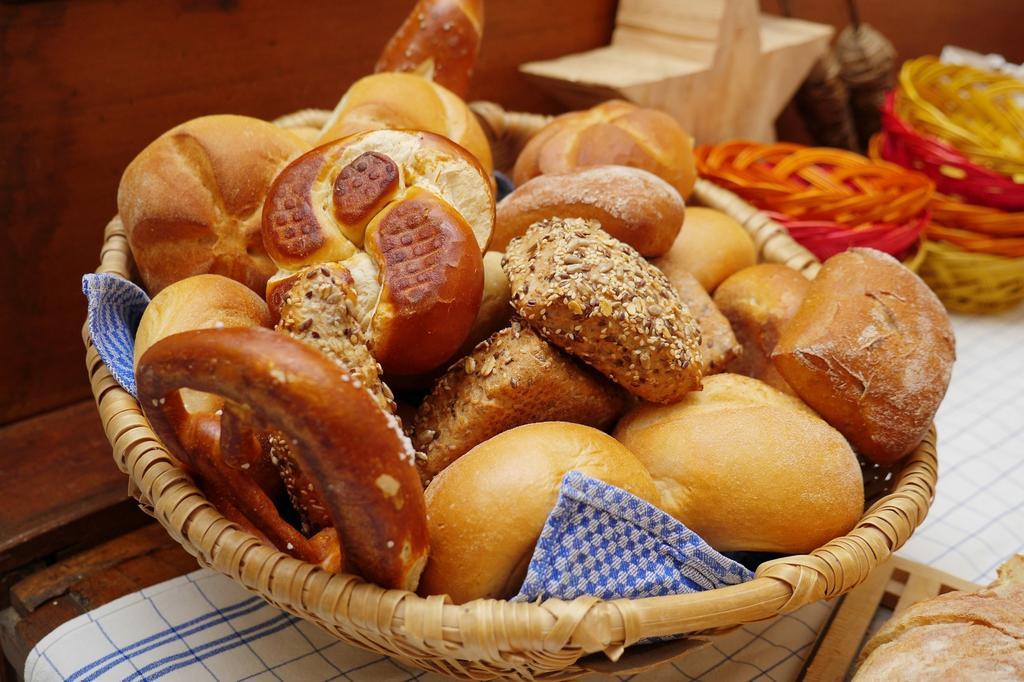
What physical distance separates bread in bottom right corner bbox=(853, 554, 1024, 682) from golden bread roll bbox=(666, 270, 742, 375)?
0.38 m

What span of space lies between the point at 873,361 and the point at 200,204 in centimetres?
89

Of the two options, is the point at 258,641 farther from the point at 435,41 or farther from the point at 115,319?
the point at 435,41

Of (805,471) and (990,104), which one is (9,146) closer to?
(805,471)

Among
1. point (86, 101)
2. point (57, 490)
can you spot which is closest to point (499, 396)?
point (57, 490)

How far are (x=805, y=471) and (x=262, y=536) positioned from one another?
58 cm

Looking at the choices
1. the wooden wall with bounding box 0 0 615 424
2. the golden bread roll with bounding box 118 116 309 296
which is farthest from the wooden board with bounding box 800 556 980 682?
the wooden wall with bounding box 0 0 615 424

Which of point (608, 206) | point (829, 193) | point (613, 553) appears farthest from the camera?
point (829, 193)

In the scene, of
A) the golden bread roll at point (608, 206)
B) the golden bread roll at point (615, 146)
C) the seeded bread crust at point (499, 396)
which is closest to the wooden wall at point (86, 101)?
the golden bread roll at point (615, 146)

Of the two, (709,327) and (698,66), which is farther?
(698,66)

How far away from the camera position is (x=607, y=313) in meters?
0.99

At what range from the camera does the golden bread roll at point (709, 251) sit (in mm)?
1371

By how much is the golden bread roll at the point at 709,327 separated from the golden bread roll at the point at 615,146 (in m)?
0.26

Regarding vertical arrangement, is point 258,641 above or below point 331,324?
below

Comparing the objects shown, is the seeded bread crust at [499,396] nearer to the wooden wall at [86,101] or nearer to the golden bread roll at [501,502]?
the golden bread roll at [501,502]
